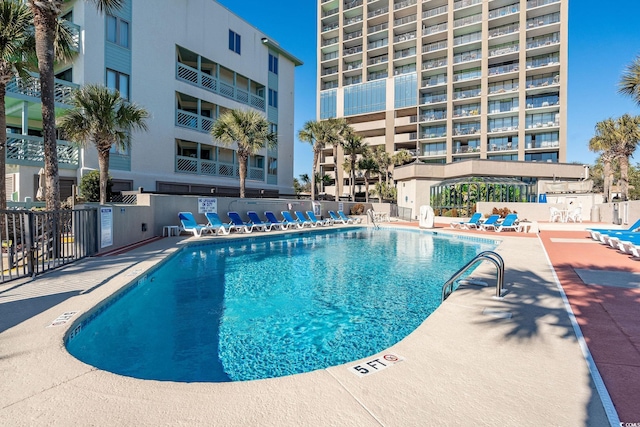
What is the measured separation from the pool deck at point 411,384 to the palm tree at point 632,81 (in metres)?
13.6

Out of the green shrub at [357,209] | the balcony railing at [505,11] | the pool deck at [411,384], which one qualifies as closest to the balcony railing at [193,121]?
the green shrub at [357,209]

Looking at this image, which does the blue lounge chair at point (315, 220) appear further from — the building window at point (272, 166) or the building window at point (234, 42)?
the building window at point (234, 42)

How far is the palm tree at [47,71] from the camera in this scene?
824cm

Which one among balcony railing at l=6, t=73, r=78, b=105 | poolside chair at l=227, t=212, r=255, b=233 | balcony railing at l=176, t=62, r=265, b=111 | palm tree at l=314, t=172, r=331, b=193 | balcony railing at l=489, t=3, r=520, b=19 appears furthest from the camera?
palm tree at l=314, t=172, r=331, b=193

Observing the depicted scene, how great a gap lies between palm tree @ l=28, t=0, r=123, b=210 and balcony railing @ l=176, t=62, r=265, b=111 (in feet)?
44.8

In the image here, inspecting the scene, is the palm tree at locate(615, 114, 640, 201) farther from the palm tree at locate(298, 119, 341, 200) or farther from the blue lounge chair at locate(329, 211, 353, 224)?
the palm tree at locate(298, 119, 341, 200)

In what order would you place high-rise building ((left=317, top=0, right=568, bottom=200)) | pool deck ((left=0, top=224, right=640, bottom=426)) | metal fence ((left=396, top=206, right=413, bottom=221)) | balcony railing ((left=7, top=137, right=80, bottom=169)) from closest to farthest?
1. pool deck ((left=0, top=224, right=640, bottom=426))
2. balcony railing ((left=7, top=137, right=80, bottom=169))
3. metal fence ((left=396, top=206, right=413, bottom=221))
4. high-rise building ((left=317, top=0, right=568, bottom=200))

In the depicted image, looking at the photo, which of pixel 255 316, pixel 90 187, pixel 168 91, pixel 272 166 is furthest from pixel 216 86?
pixel 255 316

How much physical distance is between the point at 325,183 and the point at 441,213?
90.1ft

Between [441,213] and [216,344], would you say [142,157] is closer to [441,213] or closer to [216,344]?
[216,344]

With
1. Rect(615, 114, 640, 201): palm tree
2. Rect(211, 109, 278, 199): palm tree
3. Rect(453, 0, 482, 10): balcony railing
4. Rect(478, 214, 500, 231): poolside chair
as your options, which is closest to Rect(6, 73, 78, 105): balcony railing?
Rect(211, 109, 278, 199): palm tree

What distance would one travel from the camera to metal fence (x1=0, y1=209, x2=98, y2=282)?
6.31 metres

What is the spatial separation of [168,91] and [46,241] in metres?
15.9

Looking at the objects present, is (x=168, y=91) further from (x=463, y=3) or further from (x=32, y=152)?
(x=463, y=3)
